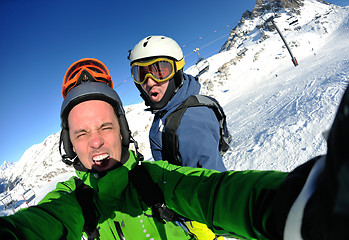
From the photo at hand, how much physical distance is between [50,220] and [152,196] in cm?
95

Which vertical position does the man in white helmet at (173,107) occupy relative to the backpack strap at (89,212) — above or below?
above

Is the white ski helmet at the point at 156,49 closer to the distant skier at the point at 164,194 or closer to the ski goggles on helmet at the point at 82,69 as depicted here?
the ski goggles on helmet at the point at 82,69

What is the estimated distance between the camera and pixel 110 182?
1940mm

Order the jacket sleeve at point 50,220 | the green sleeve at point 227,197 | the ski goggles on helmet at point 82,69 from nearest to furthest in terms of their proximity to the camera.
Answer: the green sleeve at point 227,197, the jacket sleeve at point 50,220, the ski goggles on helmet at point 82,69

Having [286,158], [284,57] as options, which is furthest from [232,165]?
[284,57]

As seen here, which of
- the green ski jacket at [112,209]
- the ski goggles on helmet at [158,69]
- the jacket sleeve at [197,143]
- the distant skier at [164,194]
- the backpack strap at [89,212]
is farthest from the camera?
the ski goggles on helmet at [158,69]

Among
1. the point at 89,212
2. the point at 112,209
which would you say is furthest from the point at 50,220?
the point at 112,209

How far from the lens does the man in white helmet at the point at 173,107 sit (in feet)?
7.38

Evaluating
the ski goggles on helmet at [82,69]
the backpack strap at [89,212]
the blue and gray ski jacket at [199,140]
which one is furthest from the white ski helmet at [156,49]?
the backpack strap at [89,212]

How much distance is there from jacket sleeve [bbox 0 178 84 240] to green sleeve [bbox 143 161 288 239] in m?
0.96

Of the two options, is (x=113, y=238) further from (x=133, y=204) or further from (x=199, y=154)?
(x=199, y=154)

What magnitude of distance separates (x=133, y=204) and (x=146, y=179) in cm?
33

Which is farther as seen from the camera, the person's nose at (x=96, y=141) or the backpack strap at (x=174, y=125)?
the backpack strap at (x=174, y=125)

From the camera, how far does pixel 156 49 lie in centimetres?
360
